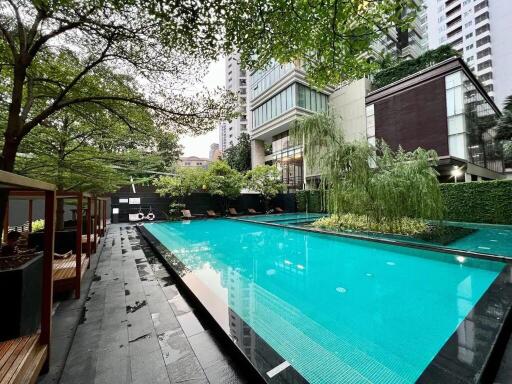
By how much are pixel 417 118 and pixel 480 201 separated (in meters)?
8.51

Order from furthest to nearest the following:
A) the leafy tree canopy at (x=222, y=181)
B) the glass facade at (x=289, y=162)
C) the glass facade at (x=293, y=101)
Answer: the glass facade at (x=289, y=162), the glass facade at (x=293, y=101), the leafy tree canopy at (x=222, y=181)

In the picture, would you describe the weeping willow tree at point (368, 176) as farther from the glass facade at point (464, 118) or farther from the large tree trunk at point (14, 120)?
the glass facade at point (464, 118)

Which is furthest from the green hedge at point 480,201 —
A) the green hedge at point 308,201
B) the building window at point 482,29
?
the building window at point 482,29

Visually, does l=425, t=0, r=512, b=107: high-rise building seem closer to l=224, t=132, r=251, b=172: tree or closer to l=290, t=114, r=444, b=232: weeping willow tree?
l=224, t=132, r=251, b=172: tree

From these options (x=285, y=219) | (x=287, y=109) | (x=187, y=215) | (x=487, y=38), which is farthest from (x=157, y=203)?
(x=487, y=38)

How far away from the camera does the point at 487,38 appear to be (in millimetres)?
44656

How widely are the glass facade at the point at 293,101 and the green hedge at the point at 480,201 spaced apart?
44.6 ft

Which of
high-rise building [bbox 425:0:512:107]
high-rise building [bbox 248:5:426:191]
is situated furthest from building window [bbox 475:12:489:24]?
high-rise building [bbox 248:5:426:191]

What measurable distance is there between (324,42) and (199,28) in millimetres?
1666

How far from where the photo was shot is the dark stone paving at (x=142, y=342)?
196cm

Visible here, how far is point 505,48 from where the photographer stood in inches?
1689

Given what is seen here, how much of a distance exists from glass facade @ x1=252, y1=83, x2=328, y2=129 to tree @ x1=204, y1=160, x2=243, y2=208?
33.1 ft

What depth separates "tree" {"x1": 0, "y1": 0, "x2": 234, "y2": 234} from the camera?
9.37ft

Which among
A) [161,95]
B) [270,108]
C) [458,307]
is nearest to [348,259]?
[458,307]
